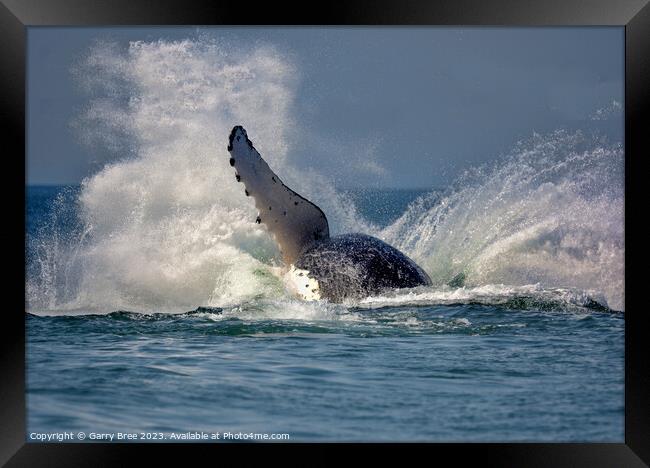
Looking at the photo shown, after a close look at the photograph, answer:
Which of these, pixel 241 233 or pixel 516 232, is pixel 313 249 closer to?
pixel 241 233

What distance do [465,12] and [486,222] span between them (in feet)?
28.3

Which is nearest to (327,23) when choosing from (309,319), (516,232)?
(309,319)

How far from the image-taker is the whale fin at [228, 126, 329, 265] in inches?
544

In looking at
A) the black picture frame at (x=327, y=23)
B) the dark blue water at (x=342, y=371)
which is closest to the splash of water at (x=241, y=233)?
the dark blue water at (x=342, y=371)

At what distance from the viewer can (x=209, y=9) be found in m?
8.13

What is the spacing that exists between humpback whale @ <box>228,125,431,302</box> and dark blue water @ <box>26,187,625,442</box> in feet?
1.72

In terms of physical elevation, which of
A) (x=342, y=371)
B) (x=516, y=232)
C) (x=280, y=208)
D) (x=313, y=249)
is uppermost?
(x=280, y=208)

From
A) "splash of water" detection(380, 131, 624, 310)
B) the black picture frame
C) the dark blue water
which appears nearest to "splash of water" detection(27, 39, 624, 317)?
"splash of water" detection(380, 131, 624, 310)

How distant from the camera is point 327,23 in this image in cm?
820

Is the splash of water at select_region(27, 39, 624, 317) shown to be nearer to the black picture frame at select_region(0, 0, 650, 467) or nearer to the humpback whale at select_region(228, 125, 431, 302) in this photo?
the humpback whale at select_region(228, 125, 431, 302)

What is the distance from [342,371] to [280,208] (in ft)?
16.5

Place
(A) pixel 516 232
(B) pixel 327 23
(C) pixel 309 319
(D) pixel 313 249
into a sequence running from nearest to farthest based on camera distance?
(B) pixel 327 23 < (C) pixel 309 319 < (D) pixel 313 249 < (A) pixel 516 232
